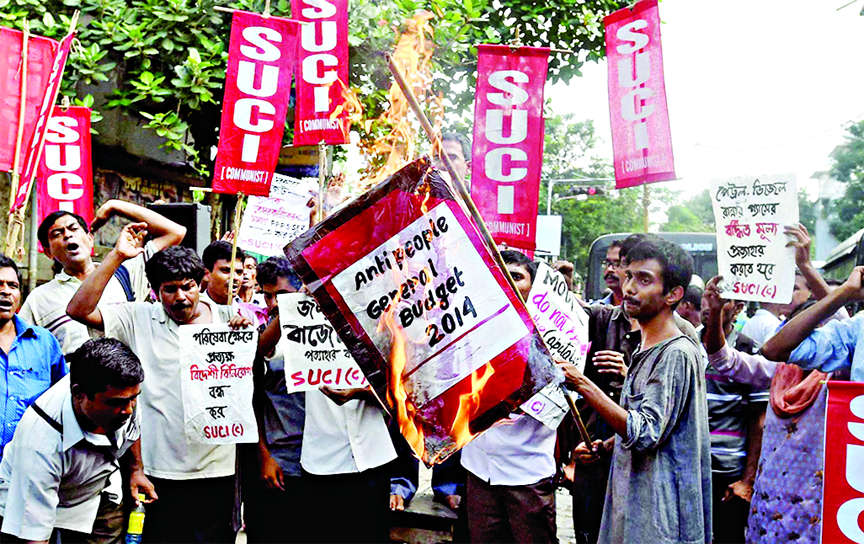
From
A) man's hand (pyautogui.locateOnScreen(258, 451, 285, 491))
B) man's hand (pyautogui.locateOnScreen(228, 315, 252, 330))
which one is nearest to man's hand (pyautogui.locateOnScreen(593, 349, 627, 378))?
man's hand (pyautogui.locateOnScreen(228, 315, 252, 330))

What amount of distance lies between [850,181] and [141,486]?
140 feet

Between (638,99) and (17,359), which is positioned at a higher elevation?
(638,99)

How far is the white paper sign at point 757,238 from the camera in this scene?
15.0ft

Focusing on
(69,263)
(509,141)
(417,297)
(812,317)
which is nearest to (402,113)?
(417,297)

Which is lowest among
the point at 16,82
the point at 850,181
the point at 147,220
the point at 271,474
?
the point at 271,474

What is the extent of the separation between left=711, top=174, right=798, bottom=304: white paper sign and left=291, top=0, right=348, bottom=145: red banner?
10.6 feet

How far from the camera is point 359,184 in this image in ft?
11.8

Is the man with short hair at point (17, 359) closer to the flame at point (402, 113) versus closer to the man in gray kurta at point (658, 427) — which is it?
the flame at point (402, 113)

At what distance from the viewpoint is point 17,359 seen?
3863 millimetres

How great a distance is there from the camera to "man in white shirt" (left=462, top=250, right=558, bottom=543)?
14.6 ft

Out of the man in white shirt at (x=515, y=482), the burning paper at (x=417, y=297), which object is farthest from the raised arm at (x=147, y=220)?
the burning paper at (x=417, y=297)

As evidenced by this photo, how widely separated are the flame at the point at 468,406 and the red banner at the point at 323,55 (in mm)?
4334

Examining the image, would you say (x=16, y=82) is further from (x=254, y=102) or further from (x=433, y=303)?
(x=433, y=303)

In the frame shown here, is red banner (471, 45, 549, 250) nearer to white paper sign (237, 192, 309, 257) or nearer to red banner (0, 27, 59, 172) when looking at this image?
white paper sign (237, 192, 309, 257)
